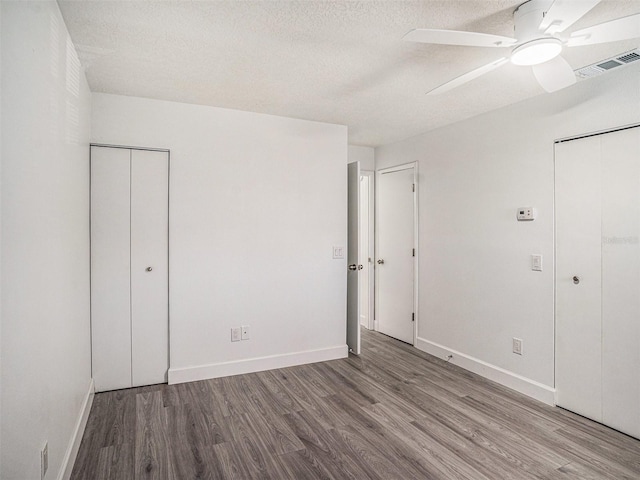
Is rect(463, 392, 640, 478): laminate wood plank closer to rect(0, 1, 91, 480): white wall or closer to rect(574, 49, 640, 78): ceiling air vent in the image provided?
rect(574, 49, 640, 78): ceiling air vent

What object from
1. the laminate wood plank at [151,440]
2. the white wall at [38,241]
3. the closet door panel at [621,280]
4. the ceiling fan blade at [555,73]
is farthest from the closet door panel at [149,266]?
the closet door panel at [621,280]

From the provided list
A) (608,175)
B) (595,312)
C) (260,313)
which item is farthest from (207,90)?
(595,312)

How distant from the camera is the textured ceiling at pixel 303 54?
188 cm

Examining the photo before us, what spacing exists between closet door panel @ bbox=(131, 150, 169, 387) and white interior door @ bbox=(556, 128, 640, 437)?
334 centimetres

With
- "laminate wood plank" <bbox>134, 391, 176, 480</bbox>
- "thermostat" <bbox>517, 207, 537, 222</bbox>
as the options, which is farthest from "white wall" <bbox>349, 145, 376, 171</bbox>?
"laminate wood plank" <bbox>134, 391, 176, 480</bbox>

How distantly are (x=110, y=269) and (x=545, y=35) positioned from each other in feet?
11.1

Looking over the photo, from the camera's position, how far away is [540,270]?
9.87 feet

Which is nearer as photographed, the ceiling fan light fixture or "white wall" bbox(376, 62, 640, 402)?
the ceiling fan light fixture

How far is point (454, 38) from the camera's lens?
5.53 feet

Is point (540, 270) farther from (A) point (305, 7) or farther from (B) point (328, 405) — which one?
(A) point (305, 7)

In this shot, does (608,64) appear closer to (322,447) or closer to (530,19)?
(530,19)

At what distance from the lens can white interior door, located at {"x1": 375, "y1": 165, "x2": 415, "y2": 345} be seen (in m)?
4.41

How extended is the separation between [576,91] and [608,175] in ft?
2.31

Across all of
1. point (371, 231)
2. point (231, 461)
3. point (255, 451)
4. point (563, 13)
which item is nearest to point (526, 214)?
point (563, 13)
